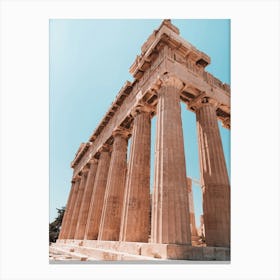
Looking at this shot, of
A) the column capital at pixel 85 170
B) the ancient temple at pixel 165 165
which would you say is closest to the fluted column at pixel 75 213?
the column capital at pixel 85 170

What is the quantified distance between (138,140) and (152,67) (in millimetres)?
4636

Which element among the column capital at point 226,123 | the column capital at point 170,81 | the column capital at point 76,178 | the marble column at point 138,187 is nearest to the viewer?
the marble column at point 138,187

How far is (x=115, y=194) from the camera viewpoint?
16.0m

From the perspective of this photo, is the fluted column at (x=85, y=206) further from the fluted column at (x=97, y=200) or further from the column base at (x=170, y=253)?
the column base at (x=170, y=253)

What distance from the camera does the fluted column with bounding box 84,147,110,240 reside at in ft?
59.5

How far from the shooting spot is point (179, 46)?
13156 millimetres

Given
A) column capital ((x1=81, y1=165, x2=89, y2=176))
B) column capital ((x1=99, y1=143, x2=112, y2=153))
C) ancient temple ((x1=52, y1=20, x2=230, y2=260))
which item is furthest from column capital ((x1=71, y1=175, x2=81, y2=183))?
ancient temple ((x1=52, y1=20, x2=230, y2=260))

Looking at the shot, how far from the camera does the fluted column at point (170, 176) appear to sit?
8.09 m

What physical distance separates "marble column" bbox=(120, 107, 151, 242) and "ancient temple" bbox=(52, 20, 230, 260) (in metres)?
0.05

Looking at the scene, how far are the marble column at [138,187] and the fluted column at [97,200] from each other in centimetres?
777

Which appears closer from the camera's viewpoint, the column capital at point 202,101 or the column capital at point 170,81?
the column capital at point 170,81

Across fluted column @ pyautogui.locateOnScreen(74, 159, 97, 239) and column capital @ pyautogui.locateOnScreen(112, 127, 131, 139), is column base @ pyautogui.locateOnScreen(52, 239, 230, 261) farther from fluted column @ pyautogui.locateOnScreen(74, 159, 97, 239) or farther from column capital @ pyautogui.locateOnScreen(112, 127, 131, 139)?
fluted column @ pyautogui.locateOnScreen(74, 159, 97, 239)
